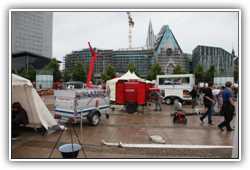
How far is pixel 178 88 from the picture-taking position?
12.2 m

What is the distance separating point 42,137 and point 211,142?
3.92m

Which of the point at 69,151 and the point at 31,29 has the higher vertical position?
the point at 31,29

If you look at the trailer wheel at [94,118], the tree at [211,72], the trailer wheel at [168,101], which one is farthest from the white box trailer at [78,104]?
the trailer wheel at [168,101]

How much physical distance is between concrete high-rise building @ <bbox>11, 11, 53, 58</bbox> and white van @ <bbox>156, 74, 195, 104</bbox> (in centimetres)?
868

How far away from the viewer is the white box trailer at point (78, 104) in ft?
18.2

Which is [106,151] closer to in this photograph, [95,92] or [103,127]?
[103,127]

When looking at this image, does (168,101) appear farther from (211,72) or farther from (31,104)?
(31,104)

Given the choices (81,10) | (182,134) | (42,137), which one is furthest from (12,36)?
(182,134)

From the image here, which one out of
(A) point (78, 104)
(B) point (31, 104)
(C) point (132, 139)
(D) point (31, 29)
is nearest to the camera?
(D) point (31, 29)

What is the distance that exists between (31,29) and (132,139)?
3.23 meters

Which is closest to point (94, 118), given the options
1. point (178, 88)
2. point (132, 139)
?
point (132, 139)

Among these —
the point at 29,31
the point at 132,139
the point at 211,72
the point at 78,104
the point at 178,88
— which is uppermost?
the point at 29,31

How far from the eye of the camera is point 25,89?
4.86 meters
